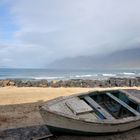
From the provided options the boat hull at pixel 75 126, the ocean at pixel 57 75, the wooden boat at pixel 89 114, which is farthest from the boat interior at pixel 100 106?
the ocean at pixel 57 75

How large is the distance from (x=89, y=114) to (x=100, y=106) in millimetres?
762

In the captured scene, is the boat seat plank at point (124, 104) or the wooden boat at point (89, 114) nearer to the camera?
the wooden boat at point (89, 114)

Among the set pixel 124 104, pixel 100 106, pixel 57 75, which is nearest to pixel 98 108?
pixel 100 106

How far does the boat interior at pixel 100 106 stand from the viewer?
7.76m

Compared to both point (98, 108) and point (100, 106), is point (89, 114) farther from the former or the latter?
point (100, 106)

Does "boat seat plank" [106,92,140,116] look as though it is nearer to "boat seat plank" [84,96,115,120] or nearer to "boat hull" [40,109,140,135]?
"boat hull" [40,109,140,135]

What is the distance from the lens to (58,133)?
7715 millimetres

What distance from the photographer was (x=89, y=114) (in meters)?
7.88

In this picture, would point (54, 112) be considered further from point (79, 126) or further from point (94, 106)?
point (94, 106)

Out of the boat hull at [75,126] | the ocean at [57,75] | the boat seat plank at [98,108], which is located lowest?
the boat hull at [75,126]

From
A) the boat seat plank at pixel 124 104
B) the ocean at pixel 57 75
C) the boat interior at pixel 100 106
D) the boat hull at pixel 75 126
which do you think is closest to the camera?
the boat hull at pixel 75 126

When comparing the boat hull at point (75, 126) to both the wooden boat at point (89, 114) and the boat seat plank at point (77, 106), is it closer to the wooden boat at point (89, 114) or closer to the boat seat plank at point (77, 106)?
the wooden boat at point (89, 114)

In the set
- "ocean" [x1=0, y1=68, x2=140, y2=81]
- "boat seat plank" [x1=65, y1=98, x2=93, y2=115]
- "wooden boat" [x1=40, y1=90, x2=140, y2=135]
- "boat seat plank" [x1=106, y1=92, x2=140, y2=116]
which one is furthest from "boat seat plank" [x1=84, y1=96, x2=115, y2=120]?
"ocean" [x1=0, y1=68, x2=140, y2=81]

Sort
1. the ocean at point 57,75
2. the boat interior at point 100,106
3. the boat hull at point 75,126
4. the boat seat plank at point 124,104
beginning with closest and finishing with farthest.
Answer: the boat hull at point 75,126 → the boat interior at point 100,106 → the boat seat plank at point 124,104 → the ocean at point 57,75
